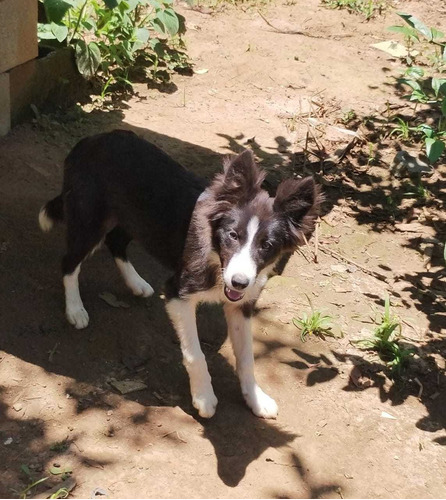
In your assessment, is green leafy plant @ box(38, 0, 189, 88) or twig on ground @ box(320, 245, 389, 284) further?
green leafy plant @ box(38, 0, 189, 88)

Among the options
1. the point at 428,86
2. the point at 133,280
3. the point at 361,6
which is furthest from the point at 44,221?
the point at 361,6

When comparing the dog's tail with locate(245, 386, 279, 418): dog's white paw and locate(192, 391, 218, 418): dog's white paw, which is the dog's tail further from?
locate(245, 386, 279, 418): dog's white paw

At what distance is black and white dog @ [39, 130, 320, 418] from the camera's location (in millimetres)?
3830

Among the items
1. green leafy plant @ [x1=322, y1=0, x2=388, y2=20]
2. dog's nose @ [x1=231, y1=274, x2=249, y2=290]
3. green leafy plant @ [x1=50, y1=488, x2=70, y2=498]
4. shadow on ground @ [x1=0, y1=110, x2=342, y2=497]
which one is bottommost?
shadow on ground @ [x1=0, y1=110, x2=342, y2=497]

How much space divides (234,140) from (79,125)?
1.46 meters

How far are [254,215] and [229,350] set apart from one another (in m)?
1.36

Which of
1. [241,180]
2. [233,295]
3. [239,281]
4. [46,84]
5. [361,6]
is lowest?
[46,84]

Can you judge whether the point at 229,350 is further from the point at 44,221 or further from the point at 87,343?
the point at 44,221

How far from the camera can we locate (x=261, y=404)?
14.2ft

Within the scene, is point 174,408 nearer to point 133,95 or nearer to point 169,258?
point 169,258

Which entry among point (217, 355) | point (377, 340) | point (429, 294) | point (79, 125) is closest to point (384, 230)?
point (429, 294)

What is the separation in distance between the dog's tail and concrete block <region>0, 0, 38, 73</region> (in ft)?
5.55

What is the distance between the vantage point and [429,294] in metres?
5.59

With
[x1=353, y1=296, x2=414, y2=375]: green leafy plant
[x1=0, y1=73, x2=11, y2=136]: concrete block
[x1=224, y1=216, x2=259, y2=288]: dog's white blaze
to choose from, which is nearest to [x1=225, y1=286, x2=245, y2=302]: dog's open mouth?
[x1=224, y1=216, x2=259, y2=288]: dog's white blaze
